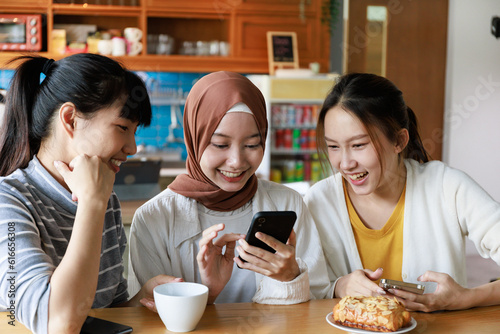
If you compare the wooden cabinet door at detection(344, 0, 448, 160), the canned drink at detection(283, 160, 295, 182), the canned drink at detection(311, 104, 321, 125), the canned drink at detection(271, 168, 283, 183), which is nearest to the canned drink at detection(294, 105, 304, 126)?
the canned drink at detection(311, 104, 321, 125)

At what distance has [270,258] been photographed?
1.24 meters

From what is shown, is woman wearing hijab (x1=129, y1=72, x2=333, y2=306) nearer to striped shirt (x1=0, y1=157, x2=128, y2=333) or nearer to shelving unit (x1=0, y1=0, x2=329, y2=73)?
striped shirt (x1=0, y1=157, x2=128, y2=333)

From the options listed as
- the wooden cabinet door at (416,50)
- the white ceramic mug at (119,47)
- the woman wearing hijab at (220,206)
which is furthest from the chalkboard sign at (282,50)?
the woman wearing hijab at (220,206)

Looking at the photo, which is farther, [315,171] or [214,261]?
[315,171]

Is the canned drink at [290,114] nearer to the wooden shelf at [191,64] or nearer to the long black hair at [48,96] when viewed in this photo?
the wooden shelf at [191,64]

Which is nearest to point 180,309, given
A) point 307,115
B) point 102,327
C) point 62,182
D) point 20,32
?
point 102,327

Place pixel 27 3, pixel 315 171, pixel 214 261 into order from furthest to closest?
pixel 315 171, pixel 27 3, pixel 214 261

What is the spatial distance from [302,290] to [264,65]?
162 inches

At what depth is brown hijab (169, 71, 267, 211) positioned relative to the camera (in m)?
1.45

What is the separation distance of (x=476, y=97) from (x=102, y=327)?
486 cm

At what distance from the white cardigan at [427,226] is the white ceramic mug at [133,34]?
3662 mm

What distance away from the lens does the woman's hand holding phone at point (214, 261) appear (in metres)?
1.22

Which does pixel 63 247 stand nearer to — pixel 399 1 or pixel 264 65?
pixel 264 65

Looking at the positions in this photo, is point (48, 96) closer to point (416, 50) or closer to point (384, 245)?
point (384, 245)
